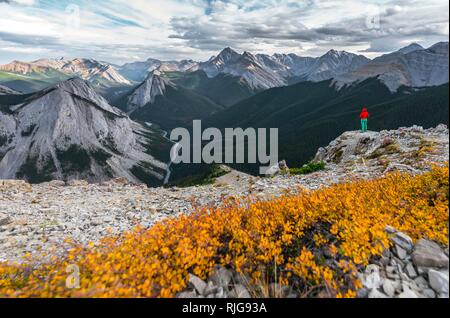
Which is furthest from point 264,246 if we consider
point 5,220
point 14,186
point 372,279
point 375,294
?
point 14,186

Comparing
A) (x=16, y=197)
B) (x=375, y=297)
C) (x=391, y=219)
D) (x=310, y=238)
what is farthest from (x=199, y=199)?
(x=16, y=197)

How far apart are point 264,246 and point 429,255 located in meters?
3.52

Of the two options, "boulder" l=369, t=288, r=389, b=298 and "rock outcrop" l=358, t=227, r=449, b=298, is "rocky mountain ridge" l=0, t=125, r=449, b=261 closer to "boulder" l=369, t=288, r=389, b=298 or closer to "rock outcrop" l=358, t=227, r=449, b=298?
"rock outcrop" l=358, t=227, r=449, b=298

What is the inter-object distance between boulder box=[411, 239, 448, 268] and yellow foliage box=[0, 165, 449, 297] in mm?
293

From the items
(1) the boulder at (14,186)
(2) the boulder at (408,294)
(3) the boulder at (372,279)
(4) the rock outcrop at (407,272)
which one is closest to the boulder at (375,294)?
(4) the rock outcrop at (407,272)

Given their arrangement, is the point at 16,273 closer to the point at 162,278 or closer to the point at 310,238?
the point at 162,278

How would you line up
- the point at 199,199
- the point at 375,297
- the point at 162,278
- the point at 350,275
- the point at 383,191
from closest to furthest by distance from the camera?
the point at 375,297
the point at 350,275
the point at 162,278
the point at 383,191
the point at 199,199

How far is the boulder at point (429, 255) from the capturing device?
604 centimetres

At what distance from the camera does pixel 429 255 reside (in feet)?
20.3

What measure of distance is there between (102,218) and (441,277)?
12590mm

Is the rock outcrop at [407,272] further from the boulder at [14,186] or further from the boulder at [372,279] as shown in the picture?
the boulder at [14,186]

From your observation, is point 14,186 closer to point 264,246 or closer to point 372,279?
point 264,246

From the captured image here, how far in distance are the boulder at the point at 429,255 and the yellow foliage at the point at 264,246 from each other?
293 mm
